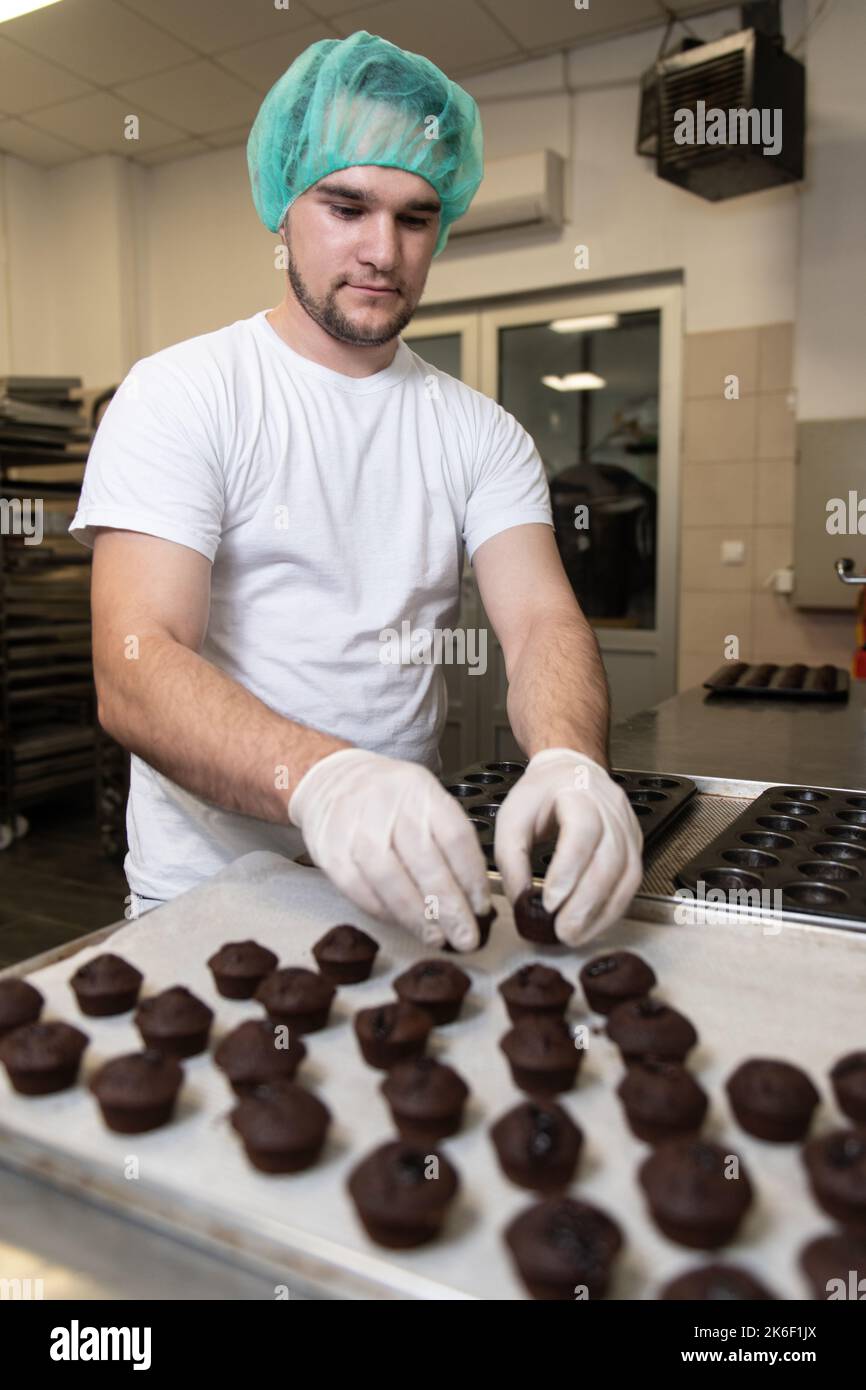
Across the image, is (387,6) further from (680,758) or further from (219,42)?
(680,758)

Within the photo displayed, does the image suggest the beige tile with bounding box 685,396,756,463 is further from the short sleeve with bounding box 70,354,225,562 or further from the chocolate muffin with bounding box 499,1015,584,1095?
the chocolate muffin with bounding box 499,1015,584,1095

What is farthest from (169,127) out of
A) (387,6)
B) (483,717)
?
(483,717)

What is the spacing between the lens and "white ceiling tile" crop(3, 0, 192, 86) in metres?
3.47

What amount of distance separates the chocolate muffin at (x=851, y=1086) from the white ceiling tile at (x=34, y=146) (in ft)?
16.4

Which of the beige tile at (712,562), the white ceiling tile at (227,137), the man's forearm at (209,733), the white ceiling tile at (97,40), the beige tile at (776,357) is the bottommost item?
the man's forearm at (209,733)

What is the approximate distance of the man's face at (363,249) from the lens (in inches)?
52.5

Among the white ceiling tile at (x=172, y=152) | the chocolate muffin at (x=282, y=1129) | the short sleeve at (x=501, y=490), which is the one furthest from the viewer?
the white ceiling tile at (x=172, y=152)

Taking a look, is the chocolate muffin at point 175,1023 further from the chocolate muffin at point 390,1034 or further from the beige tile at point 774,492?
the beige tile at point 774,492

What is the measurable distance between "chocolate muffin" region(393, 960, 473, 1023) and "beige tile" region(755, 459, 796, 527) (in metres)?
3.14

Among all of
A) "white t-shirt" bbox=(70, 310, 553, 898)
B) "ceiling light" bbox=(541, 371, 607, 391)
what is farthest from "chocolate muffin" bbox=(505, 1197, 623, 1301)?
"ceiling light" bbox=(541, 371, 607, 391)

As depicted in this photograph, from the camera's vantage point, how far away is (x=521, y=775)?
146cm

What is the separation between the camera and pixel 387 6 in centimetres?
343

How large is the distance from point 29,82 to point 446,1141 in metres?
4.53

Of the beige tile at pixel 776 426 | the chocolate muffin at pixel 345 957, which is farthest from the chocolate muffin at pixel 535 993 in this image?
the beige tile at pixel 776 426
